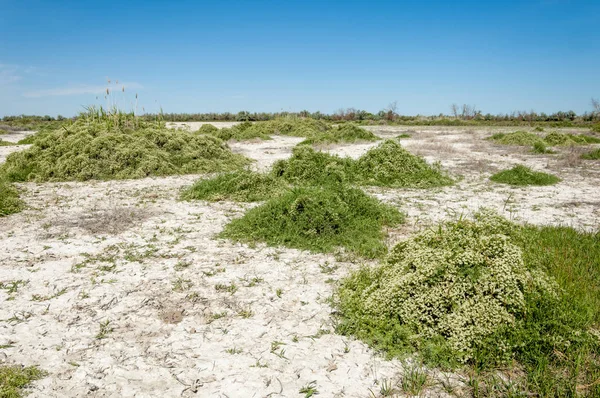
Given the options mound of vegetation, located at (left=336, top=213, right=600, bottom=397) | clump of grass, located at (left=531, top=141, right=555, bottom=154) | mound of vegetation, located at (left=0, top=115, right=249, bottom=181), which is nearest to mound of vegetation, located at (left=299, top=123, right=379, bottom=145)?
mound of vegetation, located at (left=0, top=115, right=249, bottom=181)

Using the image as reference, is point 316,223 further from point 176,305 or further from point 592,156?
point 592,156

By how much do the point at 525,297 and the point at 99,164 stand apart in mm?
12907

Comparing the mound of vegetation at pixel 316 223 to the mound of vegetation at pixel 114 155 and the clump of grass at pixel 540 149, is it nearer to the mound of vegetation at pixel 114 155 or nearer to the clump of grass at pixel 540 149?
the mound of vegetation at pixel 114 155

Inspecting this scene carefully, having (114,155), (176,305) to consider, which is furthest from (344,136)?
(176,305)

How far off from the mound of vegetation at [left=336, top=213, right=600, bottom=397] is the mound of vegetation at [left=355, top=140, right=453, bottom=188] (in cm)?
713

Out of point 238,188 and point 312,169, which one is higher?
point 312,169

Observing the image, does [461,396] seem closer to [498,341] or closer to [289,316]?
[498,341]

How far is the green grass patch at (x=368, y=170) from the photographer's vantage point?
1155 cm

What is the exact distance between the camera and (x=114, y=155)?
13.4 metres

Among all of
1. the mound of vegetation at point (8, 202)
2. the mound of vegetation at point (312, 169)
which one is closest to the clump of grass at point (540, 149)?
the mound of vegetation at point (312, 169)

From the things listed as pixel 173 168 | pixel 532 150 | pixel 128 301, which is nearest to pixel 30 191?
pixel 173 168

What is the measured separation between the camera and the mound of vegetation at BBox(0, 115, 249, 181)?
1280cm

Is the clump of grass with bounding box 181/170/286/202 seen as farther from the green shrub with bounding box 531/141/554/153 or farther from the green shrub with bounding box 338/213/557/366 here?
the green shrub with bounding box 531/141/554/153

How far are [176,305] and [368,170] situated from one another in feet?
29.5
